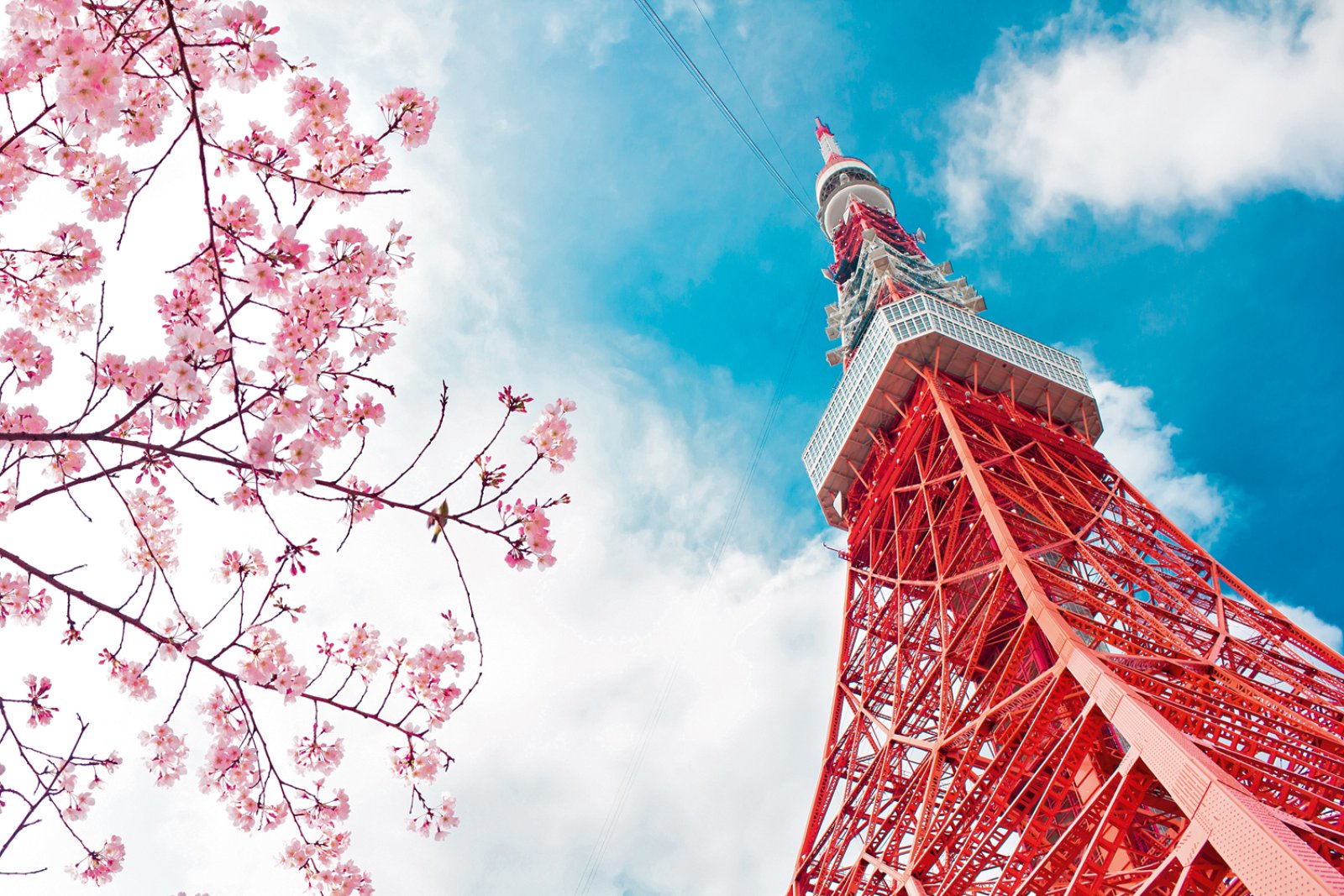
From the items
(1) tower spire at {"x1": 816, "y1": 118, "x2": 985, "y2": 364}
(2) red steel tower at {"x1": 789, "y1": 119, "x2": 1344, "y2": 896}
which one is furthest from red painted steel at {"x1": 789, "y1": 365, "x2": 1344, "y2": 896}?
(1) tower spire at {"x1": 816, "y1": 118, "x2": 985, "y2": 364}

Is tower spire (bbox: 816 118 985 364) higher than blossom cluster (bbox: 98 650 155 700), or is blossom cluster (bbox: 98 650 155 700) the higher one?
tower spire (bbox: 816 118 985 364)

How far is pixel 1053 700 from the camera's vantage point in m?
11.3

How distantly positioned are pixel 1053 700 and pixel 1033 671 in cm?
770

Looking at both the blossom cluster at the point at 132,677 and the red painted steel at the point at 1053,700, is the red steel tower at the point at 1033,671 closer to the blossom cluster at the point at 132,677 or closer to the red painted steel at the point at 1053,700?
the red painted steel at the point at 1053,700

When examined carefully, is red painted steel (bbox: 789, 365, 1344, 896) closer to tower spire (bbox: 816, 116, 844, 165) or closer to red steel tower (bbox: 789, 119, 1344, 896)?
red steel tower (bbox: 789, 119, 1344, 896)

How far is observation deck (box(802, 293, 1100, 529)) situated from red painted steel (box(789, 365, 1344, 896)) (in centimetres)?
47

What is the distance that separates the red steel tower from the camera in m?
8.77

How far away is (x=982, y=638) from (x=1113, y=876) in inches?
223

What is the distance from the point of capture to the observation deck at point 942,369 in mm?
21422

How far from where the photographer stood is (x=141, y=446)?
2.72m

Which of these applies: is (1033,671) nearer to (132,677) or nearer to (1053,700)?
(1053,700)

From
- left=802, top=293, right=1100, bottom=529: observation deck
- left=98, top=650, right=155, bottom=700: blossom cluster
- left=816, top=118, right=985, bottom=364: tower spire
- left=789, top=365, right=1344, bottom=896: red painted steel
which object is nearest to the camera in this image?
left=98, top=650, right=155, bottom=700: blossom cluster

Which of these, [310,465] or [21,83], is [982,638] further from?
[21,83]

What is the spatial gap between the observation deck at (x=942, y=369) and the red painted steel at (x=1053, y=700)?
1.56 ft
